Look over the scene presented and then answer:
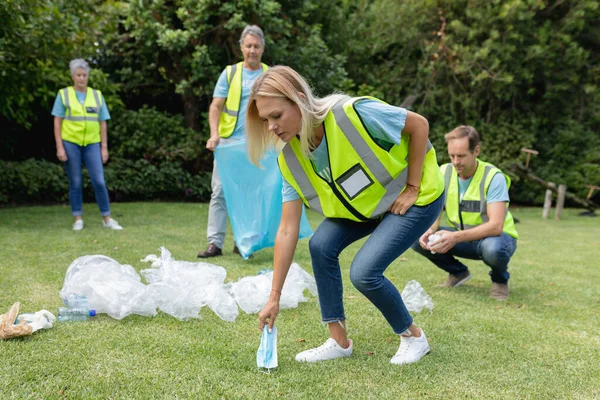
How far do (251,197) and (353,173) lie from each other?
243 centimetres

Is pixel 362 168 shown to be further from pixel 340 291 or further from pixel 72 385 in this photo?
pixel 72 385

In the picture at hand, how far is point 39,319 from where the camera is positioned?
2.85 metres

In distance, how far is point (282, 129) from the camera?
7.54 feet

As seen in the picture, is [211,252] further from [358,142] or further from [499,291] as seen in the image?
[358,142]

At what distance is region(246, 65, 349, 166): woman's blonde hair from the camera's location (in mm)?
2244

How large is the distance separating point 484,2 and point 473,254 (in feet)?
32.9

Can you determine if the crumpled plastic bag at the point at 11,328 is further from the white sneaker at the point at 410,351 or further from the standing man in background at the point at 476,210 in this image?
the standing man in background at the point at 476,210

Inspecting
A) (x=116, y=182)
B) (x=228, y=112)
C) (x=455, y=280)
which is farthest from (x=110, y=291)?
(x=116, y=182)

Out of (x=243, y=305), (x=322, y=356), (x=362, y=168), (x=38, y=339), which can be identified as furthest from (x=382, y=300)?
(x=38, y=339)

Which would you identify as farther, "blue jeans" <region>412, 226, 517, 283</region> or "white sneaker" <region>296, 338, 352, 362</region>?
"blue jeans" <region>412, 226, 517, 283</region>

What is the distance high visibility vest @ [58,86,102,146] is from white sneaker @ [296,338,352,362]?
4.63 metres

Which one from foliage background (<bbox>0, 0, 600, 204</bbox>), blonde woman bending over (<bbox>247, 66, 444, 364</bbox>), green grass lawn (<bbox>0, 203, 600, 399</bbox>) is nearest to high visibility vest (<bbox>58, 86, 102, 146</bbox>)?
foliage background (<bbox>0, 0, 600, 204</bbox>)

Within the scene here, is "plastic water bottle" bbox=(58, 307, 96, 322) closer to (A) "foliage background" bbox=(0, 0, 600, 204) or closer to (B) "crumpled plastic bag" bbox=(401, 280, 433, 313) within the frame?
(B) "crumpled plastic bag" bbox=(401, 280, 433, 313)

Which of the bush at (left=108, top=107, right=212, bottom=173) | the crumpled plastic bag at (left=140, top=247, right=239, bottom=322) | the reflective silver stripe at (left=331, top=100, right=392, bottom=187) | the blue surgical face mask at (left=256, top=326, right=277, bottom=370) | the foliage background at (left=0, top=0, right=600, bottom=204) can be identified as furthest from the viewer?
the bush at (left=108, top=107, right=212, bottom=173)
